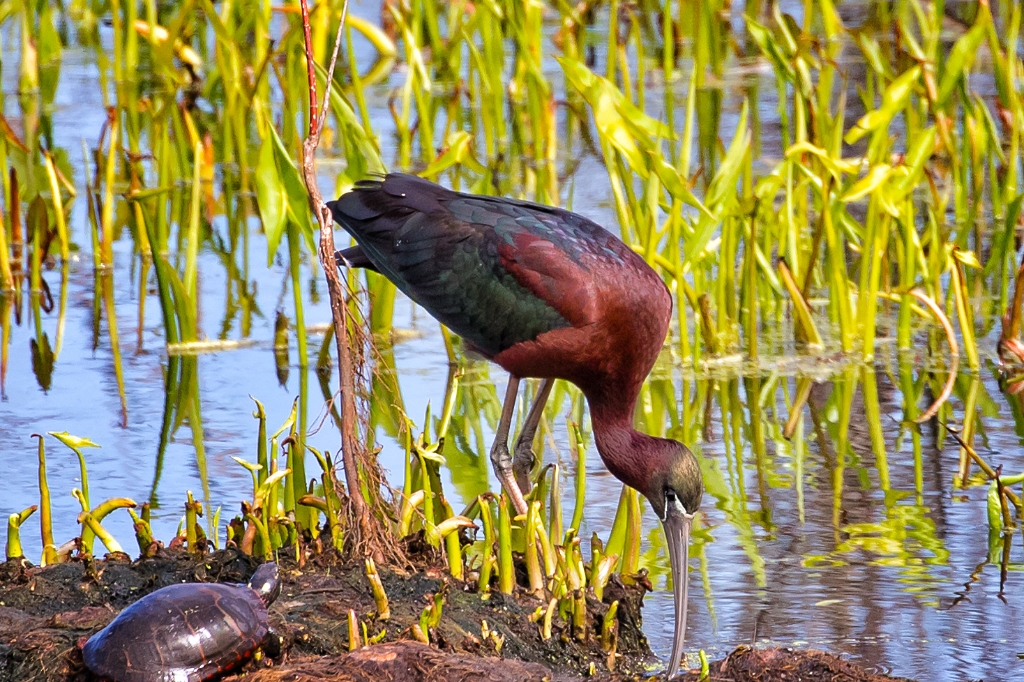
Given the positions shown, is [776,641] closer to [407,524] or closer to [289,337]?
[407,524]

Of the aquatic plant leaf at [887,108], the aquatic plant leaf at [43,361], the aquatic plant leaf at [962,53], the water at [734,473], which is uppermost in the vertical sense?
the aquatic plant leaf at [962,53]

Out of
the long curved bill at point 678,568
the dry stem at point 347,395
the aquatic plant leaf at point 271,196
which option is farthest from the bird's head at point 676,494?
the aquatic plant leaf at point 271,196

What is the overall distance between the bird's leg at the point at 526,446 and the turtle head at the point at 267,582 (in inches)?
52.3

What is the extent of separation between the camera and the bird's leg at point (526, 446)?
483cm

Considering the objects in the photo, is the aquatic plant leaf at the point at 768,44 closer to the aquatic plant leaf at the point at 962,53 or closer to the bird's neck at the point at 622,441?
the aquatic plant leaf at the point at 962,53

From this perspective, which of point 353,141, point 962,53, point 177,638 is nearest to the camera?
point 177,638

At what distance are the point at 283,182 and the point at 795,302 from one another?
2039mm

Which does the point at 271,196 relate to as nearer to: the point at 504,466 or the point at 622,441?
the point at 504,466

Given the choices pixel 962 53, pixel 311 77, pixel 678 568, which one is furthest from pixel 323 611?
pixel 962 53

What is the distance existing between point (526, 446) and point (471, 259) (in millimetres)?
613

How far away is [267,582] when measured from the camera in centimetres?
353

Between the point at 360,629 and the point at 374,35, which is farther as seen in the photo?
the point at 374,35

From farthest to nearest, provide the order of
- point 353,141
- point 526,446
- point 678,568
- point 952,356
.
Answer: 1. point 952,356
2. point 353,141
3. point 526,446
4. point 678,568

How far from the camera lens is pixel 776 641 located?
12.3ft
